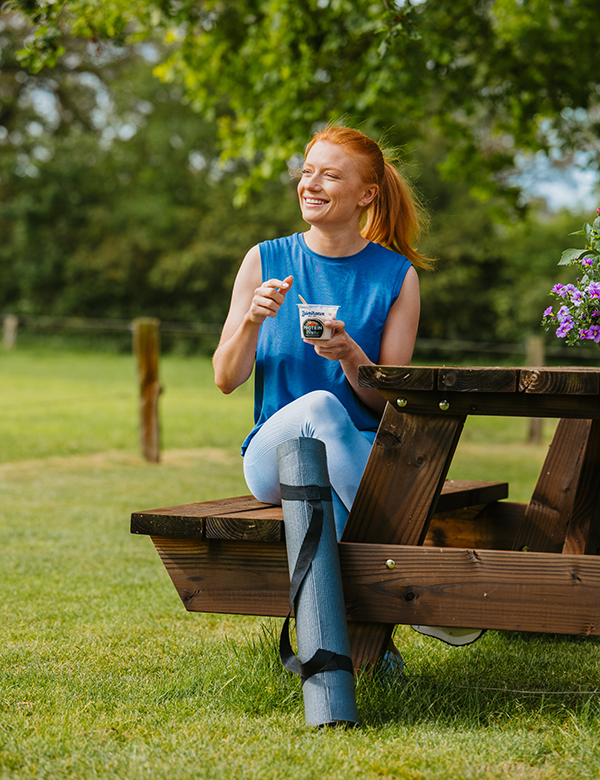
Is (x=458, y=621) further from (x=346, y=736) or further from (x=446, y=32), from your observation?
(x=446, y=32)

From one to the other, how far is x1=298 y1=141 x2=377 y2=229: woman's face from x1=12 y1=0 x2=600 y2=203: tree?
3.98 metres

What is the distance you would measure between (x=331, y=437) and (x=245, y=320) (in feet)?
1.34

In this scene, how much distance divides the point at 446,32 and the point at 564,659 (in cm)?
682

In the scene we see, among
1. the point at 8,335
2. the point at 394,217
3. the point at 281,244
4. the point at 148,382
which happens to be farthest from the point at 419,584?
the point at 8,335

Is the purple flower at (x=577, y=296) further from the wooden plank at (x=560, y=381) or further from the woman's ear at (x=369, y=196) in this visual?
the woman's ear at (x=369, y=196)

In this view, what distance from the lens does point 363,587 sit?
228 cm

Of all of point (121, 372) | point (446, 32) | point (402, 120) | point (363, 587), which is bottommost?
point (121, 372)

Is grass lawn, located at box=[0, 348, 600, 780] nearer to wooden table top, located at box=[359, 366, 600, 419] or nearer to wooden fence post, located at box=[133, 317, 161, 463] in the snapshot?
wooden table top, located at box=[359, 366, 600, 419]

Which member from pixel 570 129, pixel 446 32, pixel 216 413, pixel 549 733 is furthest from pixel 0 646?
pixel 216 413

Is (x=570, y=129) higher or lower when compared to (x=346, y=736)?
higher

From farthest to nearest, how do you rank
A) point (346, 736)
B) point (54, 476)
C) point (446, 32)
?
point (446, 32) < point (54, 476) < point (346, 736)

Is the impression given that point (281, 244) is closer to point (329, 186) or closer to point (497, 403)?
point (329, 186)

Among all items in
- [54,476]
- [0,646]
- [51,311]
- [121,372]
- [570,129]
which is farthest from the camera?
[51,311]

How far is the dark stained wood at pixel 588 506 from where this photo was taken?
2.97 metres
